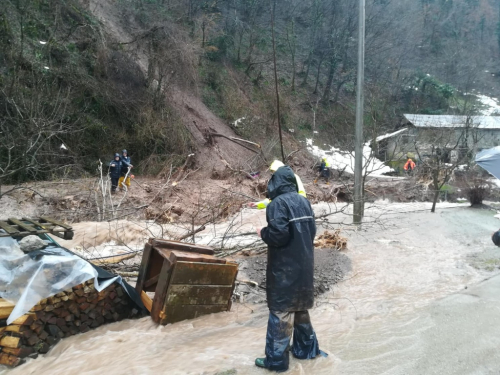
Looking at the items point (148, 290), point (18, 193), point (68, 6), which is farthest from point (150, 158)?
point (148, 290)

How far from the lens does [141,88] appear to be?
16766mm

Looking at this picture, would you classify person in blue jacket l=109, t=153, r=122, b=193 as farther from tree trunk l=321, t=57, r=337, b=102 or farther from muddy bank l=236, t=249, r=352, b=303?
tree trunk l=321, t=57, r=337, b=102

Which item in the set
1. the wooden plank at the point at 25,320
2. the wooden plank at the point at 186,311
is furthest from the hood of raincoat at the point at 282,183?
the wooden plank at the point at 25,320

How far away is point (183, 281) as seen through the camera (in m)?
4.02

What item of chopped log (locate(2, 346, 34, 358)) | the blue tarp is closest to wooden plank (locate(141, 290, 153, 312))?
chopped log (locate(2, 346, 34, 358))

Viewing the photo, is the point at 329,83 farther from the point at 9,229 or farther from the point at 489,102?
the point at 9,229

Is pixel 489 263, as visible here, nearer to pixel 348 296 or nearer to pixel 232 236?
pixel 348 296

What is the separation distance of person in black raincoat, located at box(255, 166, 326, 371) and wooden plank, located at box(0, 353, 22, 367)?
2.12 meters

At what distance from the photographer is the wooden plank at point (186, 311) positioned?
158 inches

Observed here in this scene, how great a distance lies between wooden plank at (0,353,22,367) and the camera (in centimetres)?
351

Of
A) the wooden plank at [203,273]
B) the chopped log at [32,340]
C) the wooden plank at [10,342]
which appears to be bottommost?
the chopped log at [32,340]

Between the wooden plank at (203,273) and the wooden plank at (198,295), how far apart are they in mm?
59

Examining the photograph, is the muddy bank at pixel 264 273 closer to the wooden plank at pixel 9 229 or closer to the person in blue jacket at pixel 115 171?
the wooden plank at pixel 9 229

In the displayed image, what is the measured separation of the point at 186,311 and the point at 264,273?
1.81 m
